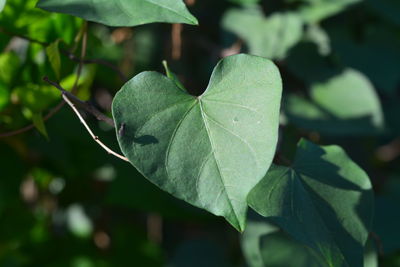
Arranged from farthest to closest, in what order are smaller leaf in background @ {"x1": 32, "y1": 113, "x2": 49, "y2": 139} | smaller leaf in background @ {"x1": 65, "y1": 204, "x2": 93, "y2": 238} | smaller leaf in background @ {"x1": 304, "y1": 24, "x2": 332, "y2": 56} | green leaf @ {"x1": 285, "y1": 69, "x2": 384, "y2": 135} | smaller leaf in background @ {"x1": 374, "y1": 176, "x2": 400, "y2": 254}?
smaller leaf in background @ {"x1": 65, "y1": 204, "x2": 93, "y2": 238} → smaller leaf in background @ {"x1": 304, "y1": 24, "x2": 332, "y2": 56} → green leaf @ {"x1": 285, "y1": 69, "x2": 384, "y2": 135} → smaller leaf in background @ {"x1": 374, "y1": 176, "x2": 400, "y2": 254} → smaller leaf in background @ {"x1": 32, "y1": 113, "x2": 49, "y2": 139}

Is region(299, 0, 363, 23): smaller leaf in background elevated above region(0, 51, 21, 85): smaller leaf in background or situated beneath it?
situated beneath

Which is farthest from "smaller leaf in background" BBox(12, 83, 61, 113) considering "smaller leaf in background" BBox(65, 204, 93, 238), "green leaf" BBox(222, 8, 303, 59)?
"smaller leaf in background" BBox(65, 204, 93, 238)

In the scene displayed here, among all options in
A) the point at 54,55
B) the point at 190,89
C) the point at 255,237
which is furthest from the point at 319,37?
the point at 54,55

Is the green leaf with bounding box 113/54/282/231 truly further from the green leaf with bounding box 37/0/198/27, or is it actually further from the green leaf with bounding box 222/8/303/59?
the green leaf with bounding box 222/8/303/59

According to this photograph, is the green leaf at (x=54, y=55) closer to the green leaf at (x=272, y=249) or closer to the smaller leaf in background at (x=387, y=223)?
the green leaf at (x=272, y=249)

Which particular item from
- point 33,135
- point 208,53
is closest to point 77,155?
point 33,135

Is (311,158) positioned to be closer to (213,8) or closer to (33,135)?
(33,135)

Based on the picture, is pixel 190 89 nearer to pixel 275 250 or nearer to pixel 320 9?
pixel 320 9
